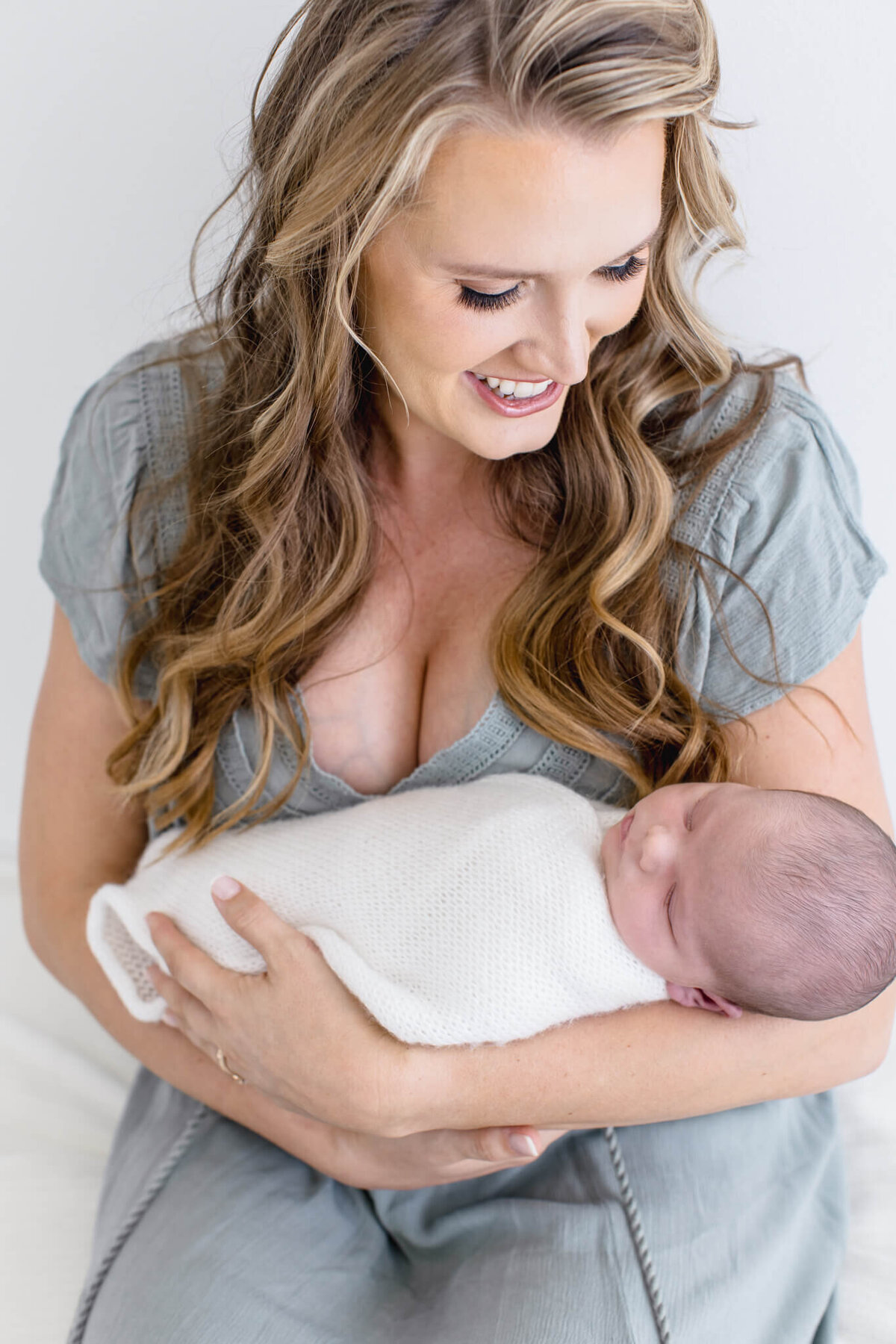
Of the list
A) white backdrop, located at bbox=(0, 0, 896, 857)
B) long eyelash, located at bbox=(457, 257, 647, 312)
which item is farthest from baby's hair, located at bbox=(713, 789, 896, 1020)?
white backdrop, located at bbox=(0, 0, 896, 857)

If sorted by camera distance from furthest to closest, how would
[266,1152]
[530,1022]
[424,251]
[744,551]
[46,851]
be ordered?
1. [46,851]
2. [266,1152]
3. [744,551]
4. [530,1022]
5. [424,251]

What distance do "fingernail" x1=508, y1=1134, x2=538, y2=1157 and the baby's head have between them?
0.22 meters

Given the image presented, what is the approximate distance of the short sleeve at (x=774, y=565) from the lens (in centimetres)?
129

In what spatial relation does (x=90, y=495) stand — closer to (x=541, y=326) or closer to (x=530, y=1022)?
(x=541, y=326)

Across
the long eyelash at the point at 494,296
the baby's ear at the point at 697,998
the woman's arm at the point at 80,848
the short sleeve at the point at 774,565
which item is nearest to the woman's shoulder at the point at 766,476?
the short sleeve at the point at 774,565

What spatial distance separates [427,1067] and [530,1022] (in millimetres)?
118

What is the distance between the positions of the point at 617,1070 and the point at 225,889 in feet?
1.54

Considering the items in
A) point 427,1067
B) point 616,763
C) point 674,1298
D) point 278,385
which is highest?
point 278,385

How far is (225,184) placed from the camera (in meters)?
1.60

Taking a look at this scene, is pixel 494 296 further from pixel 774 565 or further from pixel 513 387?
pixel 774 565

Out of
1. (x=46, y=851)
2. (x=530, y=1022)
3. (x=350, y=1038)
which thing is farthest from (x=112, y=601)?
(x=530, y=1022)

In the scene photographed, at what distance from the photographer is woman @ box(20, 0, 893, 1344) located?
1.07 meters

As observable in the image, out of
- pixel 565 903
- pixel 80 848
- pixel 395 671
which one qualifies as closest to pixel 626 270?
pixel 395 671

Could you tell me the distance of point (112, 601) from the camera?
1486 mm
